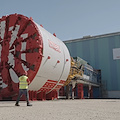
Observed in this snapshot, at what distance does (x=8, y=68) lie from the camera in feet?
43.3

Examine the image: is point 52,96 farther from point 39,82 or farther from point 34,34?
point 34,34

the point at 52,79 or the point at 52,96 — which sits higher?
the point at 52,79

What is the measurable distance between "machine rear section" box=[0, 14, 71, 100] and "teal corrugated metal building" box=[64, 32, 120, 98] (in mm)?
16732

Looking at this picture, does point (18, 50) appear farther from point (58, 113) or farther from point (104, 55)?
point (104, 55)

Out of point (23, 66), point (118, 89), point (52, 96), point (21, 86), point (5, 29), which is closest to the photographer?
point (21, 86)

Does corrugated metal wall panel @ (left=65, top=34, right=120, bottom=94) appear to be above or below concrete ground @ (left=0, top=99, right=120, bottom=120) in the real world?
above

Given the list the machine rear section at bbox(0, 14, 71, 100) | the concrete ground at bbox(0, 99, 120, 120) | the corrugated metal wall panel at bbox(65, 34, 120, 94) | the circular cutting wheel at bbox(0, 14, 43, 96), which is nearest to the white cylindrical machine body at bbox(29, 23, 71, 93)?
the machine rear section at bbox(0, 14, 71, 100)

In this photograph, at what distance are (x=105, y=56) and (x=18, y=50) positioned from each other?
19.2 meters

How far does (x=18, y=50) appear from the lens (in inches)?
518

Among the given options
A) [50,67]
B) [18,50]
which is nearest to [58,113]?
[50,67]

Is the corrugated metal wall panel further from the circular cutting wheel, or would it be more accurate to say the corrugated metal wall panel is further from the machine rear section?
the circular cutting wheel

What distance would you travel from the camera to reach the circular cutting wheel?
1267 cm

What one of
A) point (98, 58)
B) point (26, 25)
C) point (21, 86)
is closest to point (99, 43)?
point (98, 58)

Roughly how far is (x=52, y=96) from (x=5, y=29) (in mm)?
5957
